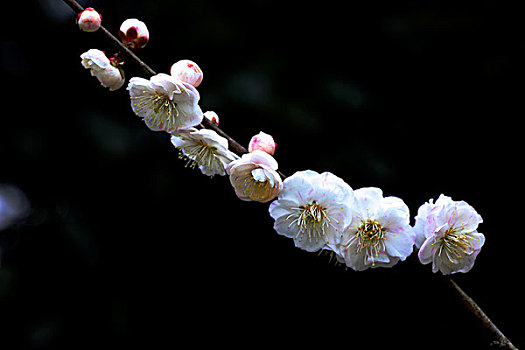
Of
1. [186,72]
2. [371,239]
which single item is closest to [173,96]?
[186,72]

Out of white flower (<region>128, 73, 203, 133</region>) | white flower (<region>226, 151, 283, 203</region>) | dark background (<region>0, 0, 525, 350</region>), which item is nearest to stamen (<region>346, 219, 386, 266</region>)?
white flower (<region>226, 151, 283, 203</region>)

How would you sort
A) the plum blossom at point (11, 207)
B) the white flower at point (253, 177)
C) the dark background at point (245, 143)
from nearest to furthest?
the white flower at point (253, 177) < the dark background at point (245, 143) < the plum blossom at point (11, 207)

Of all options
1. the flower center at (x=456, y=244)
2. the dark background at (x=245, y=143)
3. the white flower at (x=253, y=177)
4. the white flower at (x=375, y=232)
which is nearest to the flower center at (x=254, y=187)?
the white flower at (x=253, y=177)

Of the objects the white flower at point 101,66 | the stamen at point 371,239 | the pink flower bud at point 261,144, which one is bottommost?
the white flower at point 101,66

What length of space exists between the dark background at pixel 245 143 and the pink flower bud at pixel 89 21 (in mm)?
902

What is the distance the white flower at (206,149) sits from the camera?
58cm

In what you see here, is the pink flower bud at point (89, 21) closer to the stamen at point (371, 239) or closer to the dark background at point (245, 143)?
the stamen at point (371, 239)

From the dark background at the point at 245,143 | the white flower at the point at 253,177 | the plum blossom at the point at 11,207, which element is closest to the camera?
the white flower at the point at 253,177

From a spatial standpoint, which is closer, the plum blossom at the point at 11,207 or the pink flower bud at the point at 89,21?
the pink flower bud at the point at 89,21

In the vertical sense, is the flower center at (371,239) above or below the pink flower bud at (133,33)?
below

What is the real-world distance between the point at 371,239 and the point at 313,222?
73 mm

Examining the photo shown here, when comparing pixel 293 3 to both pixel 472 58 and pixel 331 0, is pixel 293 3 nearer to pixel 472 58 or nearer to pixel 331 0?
pixel 331 0

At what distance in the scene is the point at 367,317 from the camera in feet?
5.16

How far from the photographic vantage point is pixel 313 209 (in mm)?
602
